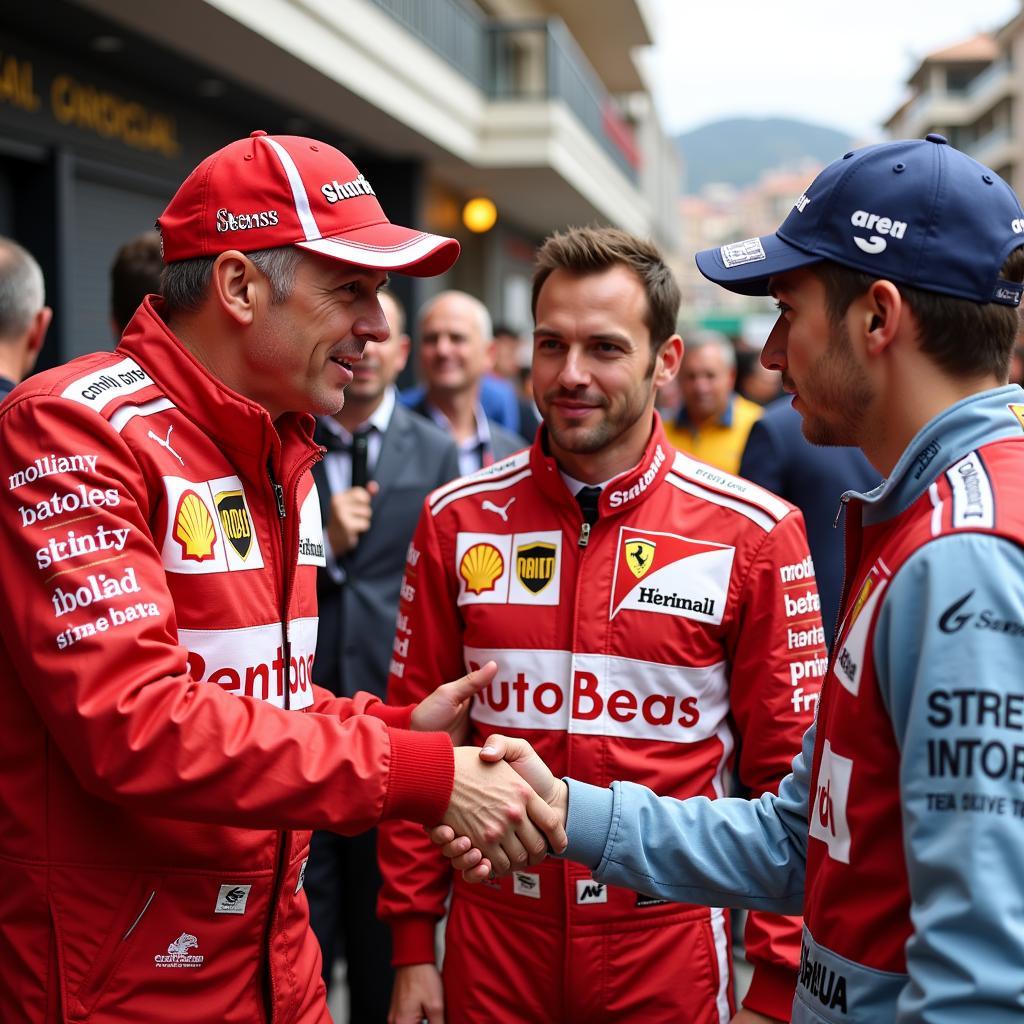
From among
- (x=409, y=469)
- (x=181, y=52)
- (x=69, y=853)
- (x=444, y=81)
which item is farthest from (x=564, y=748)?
(x=444, y=81)

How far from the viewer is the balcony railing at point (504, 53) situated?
39.1 ft

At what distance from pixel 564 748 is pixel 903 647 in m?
1.25

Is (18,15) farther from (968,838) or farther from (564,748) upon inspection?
(968,838)

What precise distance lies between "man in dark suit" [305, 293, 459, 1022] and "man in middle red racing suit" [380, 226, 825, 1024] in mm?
1241

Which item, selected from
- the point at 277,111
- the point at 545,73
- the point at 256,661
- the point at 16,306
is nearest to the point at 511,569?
the point at 256,661

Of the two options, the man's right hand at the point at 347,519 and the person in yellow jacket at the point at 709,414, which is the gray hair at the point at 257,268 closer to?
the man's right hand at the point at 347,519

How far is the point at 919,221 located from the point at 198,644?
1.37m

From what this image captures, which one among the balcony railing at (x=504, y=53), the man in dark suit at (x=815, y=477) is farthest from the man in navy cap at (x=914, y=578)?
the balcony railing at (x=504, y=53)

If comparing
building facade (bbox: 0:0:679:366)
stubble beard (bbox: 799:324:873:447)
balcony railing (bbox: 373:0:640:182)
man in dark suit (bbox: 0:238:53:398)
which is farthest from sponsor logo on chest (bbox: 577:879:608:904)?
balcony railing (bbox: 373:0:640:182)

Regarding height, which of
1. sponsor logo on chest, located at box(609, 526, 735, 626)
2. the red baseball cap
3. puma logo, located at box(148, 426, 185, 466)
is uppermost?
the red baseball cap

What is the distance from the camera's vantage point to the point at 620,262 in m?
2.94

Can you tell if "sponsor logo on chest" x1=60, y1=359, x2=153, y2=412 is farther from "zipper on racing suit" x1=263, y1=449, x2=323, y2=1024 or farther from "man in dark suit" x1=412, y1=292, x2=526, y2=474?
"man in dark suit" x1=412, y1=292, x2=526, y2=474

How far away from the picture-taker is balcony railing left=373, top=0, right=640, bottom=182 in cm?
1192

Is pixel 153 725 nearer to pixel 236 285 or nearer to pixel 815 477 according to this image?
pixel 236 285
